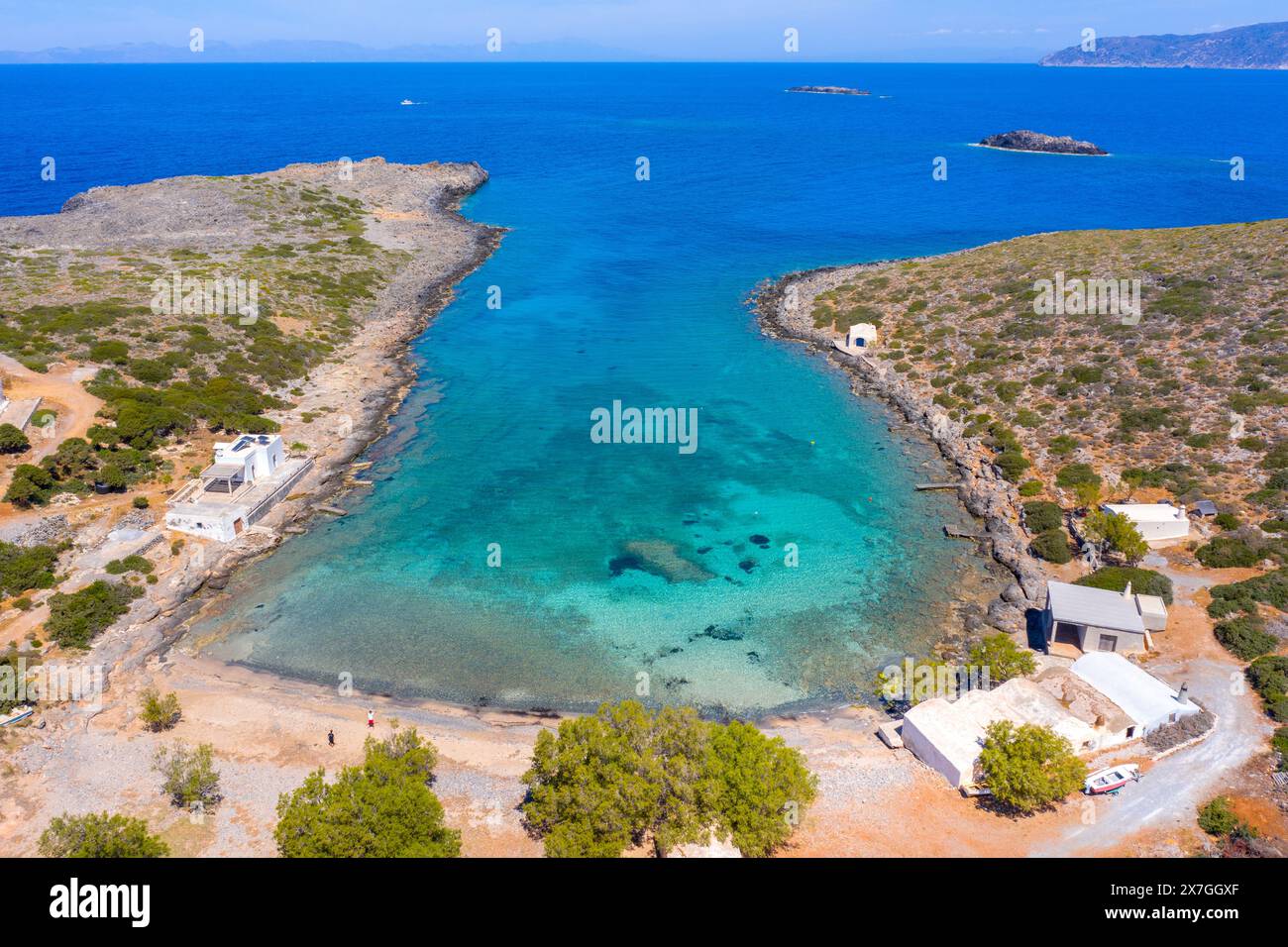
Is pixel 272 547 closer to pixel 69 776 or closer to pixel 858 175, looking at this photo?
pixel 69 776

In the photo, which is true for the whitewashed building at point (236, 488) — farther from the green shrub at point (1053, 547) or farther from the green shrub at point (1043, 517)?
the green shrub at point (1043, 517)

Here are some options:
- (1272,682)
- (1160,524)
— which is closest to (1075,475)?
(1160,524)

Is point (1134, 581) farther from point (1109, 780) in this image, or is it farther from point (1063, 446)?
point (1063, 446)

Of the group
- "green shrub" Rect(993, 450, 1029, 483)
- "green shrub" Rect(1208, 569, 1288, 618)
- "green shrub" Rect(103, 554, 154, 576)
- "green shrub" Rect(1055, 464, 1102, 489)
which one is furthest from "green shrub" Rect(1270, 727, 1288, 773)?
"green shrub" Rect(103, 554, 154, 576)

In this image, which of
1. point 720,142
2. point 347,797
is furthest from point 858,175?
point 347,797

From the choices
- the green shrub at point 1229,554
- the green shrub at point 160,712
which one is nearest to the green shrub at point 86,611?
the green shrub at point 160,712

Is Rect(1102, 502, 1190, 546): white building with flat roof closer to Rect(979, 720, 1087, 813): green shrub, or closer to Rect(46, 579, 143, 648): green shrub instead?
Rect(979, 720, 1087, 813): green shrub
